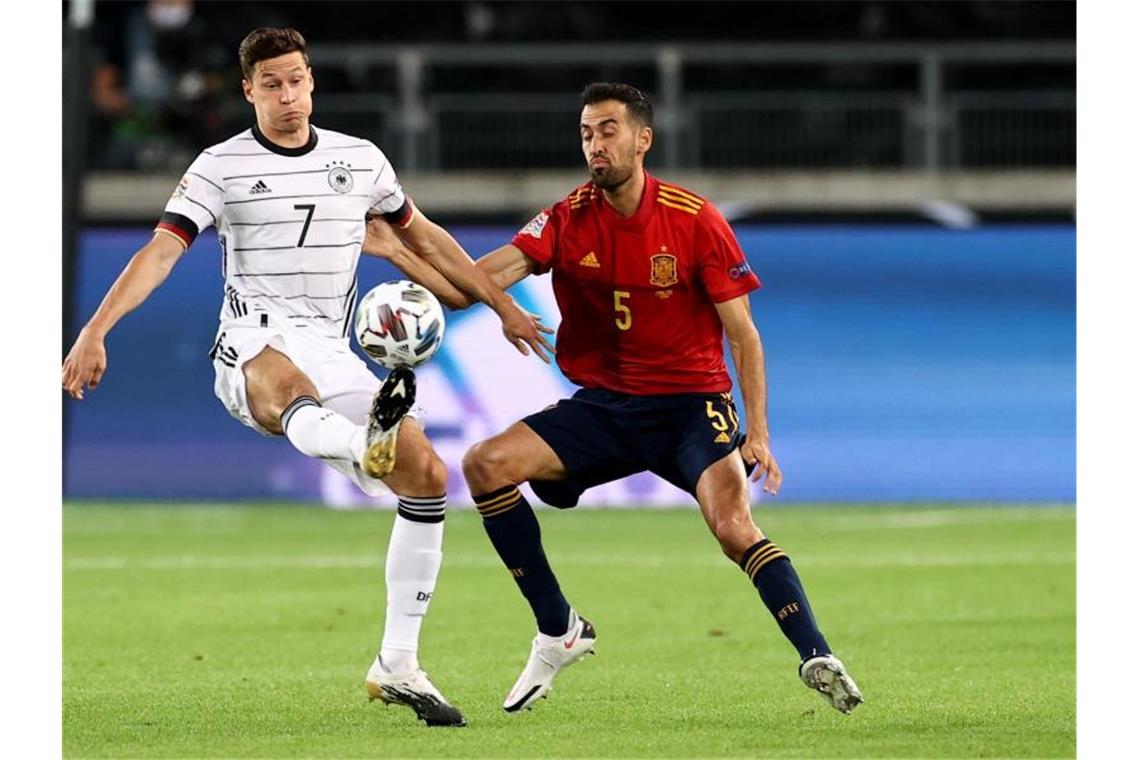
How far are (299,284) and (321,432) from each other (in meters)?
0.77

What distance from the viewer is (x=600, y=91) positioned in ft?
25.8

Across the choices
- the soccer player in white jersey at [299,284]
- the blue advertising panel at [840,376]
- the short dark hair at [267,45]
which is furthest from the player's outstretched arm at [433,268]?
the blue advertising panel at [840,376]

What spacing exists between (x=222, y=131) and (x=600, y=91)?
1395 cm

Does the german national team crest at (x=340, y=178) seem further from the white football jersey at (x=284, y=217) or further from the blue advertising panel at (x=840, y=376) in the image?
the blue advertising panel at (x=840, y=376)

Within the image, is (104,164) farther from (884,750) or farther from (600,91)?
(884,750)

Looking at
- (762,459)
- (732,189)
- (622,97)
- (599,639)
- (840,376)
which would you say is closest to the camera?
(762,459)

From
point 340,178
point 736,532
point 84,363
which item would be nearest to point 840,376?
point 736,532

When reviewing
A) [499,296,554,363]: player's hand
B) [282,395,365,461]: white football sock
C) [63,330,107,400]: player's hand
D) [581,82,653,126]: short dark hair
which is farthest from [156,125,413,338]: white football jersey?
[581,82,653,126]: short dark hair

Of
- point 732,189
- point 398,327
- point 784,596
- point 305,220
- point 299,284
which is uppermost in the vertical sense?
point 732,189

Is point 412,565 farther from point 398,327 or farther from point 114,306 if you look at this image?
point 114,306

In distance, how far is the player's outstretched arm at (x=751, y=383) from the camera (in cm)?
766

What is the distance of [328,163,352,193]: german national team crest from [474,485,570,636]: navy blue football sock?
121 cm

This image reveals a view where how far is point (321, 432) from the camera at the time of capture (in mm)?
7227
